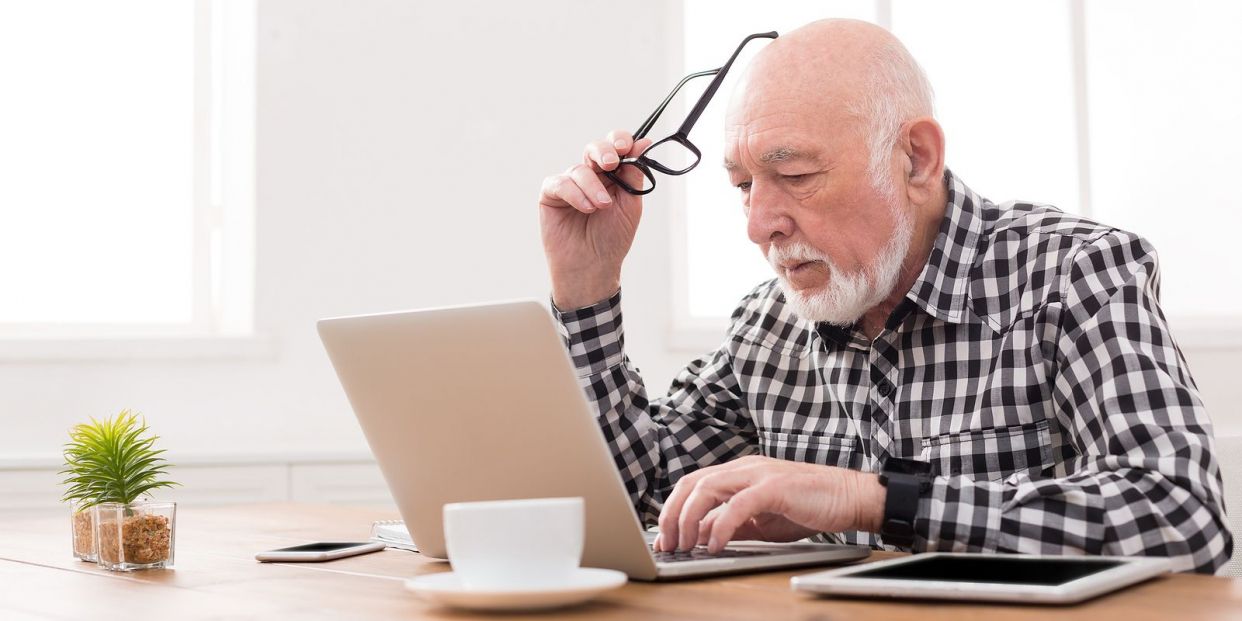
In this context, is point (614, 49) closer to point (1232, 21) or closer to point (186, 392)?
point (186, 392)

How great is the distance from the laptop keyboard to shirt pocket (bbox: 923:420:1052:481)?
431mm

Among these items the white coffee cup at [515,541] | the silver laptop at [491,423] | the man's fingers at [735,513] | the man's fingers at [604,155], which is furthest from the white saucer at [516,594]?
the man's fingers at [604,155]

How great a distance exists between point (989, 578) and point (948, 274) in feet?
2.16

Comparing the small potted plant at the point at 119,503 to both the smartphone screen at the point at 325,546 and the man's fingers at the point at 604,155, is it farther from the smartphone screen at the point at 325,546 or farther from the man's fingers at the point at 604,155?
the man's fingers at the point at 604,155

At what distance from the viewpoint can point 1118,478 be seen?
106cm

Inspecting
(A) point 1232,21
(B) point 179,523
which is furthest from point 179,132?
(A) point 1232,21

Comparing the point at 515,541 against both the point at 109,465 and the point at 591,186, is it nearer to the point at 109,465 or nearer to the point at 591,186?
the point at 109,465

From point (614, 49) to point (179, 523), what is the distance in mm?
1913

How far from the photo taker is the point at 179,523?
154 centimetres

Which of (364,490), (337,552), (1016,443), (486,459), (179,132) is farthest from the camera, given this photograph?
(179,132)

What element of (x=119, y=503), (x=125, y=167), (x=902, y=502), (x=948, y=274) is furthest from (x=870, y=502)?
(x=125, y=167)

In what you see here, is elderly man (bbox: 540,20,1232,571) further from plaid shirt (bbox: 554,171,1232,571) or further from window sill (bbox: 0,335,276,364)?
window sill (bbox: 0,335,276,364)

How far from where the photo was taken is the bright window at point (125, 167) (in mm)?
2975

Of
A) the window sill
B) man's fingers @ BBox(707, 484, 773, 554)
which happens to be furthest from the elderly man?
the window sill
